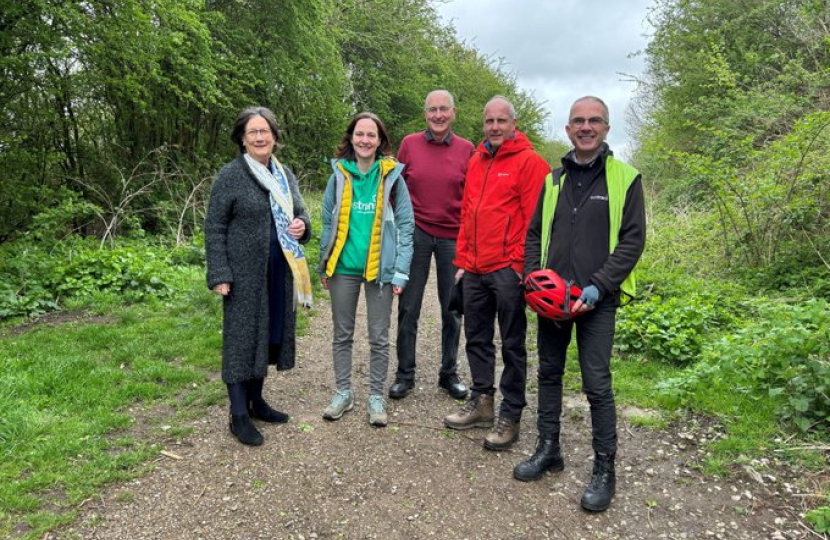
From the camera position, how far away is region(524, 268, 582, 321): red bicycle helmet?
9.29 ft

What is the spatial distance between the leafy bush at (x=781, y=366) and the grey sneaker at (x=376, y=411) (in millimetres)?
2196

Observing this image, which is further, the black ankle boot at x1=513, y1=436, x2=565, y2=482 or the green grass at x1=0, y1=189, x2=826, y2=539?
the black ankle boot at x1=513, y1=436, x2=565, y2=482

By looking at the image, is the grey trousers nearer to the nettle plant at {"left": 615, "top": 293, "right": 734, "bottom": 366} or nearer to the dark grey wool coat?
the dark grey wool coat

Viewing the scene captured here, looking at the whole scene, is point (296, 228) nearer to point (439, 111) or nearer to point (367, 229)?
point (367, 229)

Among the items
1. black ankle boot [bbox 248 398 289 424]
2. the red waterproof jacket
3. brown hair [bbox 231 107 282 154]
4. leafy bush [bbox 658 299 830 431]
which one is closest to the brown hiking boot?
Result: the red waterproof jacket

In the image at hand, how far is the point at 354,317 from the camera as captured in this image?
3.89 meters

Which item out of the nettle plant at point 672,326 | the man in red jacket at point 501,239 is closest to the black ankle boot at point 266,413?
the man in red jacket at point 501,239

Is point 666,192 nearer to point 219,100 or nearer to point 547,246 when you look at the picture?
point 219,100

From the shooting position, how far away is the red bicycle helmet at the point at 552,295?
2832 mm

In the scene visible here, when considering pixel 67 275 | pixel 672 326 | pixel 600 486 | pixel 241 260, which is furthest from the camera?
pixel 67 275

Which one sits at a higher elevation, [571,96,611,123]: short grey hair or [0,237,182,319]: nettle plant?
[571,96,611,123]: short grey hair

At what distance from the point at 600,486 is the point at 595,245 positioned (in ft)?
4.34

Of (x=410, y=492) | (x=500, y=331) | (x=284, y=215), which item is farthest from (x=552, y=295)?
(x=284, y=215)

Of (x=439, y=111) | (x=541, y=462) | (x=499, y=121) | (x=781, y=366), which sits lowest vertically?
(x=541, y=462)
